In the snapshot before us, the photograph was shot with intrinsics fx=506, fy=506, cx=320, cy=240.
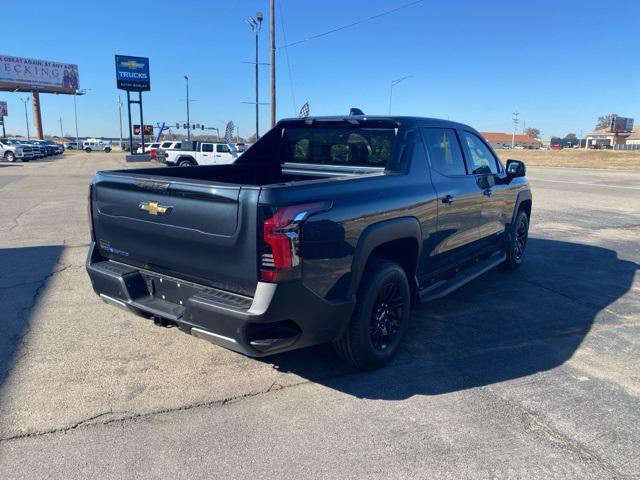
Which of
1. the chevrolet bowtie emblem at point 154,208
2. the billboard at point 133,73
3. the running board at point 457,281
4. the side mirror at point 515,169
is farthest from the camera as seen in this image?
the billboard at point 133,73

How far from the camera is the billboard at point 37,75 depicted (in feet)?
226

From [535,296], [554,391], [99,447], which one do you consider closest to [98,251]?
[99,447]

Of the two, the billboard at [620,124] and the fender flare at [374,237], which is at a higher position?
the billboard at [620,124]

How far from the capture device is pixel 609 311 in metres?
5.31

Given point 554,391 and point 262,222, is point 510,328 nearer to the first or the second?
point 554,391

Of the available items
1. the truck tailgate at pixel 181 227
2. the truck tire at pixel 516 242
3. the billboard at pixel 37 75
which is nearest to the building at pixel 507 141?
the billboard at pixel 37 75

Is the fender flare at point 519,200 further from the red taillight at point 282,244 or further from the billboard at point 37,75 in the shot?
the billboard at point 37,75

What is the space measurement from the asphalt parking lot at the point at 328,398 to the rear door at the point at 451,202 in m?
0.68

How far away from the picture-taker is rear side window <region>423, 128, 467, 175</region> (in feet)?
14.8

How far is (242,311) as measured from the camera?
2.88 meters

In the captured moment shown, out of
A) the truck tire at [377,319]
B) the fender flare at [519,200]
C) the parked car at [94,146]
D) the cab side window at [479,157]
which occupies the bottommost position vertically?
the parked car at [94,146]

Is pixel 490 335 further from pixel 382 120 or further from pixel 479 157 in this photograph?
pixel 382 120

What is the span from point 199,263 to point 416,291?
6.17 feet

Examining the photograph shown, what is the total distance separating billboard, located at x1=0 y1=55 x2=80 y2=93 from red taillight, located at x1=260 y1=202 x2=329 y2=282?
80.7 m
